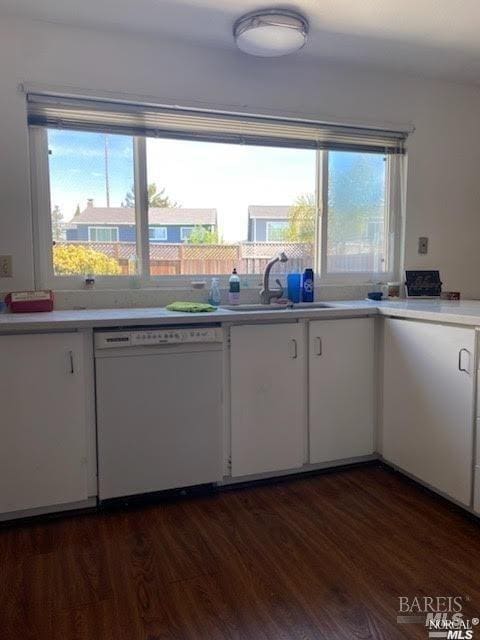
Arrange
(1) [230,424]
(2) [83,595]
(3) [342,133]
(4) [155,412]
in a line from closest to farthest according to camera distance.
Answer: (2) [83,595] < (4) [155,412] < (1) [230,424] < (3) [342,133]


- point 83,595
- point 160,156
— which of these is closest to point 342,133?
point 160,156

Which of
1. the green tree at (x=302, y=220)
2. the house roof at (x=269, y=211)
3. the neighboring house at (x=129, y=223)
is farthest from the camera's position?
the green tree at (x=302, y=220)

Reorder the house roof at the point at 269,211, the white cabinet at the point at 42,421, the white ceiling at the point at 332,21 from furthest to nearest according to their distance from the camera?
the house roof at the point at 269,211
the white ceiling at the point at 332,21
the white cabinet at the point at 42,421

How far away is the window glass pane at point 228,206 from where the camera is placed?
2809 mm

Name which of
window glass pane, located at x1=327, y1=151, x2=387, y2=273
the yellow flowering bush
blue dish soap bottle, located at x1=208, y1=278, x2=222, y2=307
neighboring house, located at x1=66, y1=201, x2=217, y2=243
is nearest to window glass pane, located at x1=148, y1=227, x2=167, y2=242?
neighboring house, located at x1=66, y1=201, x2=217, y2=243

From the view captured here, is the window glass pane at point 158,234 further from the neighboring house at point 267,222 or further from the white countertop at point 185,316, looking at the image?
the neighboring house at point 267,222

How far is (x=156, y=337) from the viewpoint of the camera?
2230 millimetres

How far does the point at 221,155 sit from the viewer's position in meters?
2.90

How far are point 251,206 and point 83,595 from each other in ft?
7.27

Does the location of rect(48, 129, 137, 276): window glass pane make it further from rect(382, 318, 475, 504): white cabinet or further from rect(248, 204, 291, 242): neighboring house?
rect(382, 318, 475, 504): white cabinet

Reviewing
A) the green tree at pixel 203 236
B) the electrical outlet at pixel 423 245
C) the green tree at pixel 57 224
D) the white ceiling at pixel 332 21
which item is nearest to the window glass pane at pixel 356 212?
the electrical outlet at pixel 423 245

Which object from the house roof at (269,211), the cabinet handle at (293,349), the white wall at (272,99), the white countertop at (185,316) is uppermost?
the white wall at (272,99)

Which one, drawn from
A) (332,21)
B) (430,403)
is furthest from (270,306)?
(332,21)

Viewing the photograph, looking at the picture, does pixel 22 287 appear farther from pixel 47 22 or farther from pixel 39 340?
pixel 47 22
